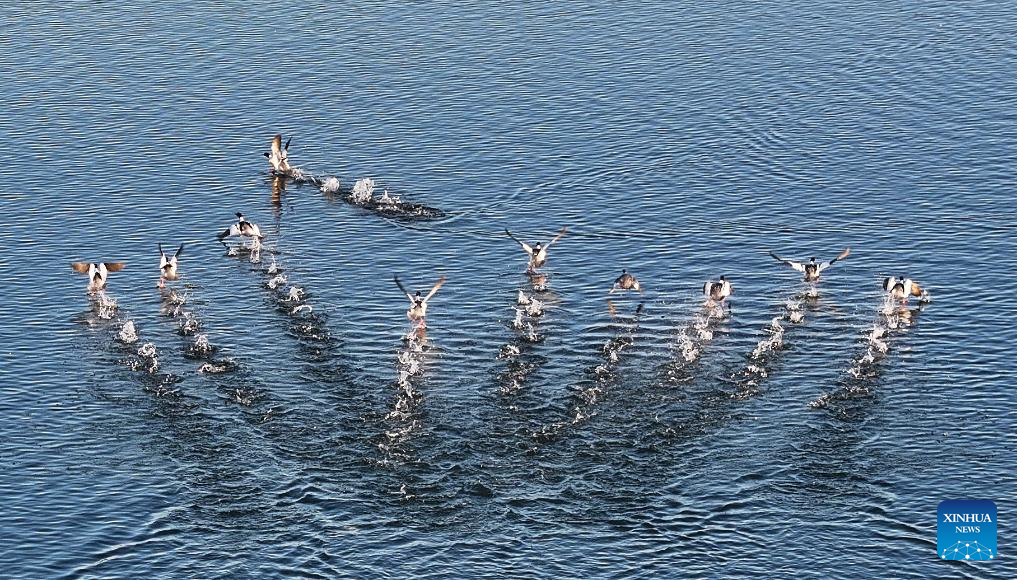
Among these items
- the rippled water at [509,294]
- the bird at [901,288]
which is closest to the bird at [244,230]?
the rippled water at [509,294]

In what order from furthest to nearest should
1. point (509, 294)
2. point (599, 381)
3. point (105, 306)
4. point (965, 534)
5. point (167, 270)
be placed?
point (167, 270) → point (509, 294) → point (105, 306) → point (599, 381) → point (965, 534)

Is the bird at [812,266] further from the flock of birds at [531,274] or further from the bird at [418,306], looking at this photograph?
the bird at [418,306]

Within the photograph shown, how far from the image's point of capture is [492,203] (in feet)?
329

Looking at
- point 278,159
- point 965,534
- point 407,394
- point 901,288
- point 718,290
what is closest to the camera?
point 965,534

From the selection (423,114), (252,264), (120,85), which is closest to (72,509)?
(252,264)

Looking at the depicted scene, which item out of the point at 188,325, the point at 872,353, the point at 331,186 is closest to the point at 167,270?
the point at 188,325

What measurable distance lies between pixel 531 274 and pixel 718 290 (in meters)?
11.5

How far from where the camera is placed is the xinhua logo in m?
61.5

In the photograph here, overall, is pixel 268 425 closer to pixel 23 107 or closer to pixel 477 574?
pixel 477 574

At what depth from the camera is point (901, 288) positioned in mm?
82750

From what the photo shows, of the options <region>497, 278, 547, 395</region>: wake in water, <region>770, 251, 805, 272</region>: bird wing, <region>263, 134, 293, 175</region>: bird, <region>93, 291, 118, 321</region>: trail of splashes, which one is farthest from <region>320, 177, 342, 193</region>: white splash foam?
<region>770, 251, 805, 272</region>: bird wing

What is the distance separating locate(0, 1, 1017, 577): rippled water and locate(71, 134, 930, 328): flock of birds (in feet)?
3.18

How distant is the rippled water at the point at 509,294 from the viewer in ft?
214

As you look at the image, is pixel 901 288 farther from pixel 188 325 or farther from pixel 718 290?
pixel 188 325
